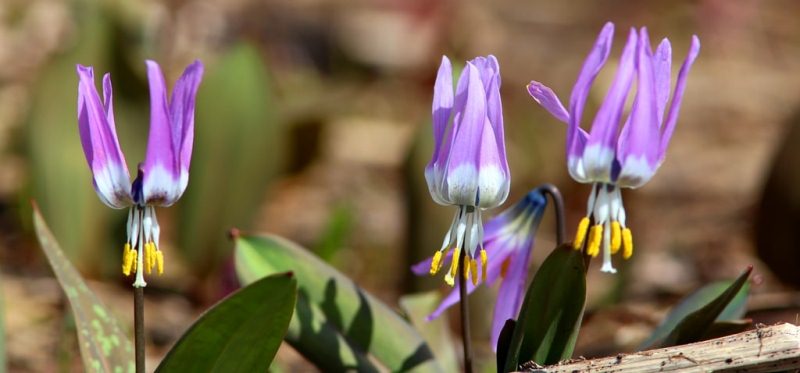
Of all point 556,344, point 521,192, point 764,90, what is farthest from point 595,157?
point 764,90

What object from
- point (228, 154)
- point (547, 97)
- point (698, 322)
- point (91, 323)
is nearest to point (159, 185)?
point (91, 323)

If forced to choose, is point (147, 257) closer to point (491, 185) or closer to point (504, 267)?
point (491, 185)

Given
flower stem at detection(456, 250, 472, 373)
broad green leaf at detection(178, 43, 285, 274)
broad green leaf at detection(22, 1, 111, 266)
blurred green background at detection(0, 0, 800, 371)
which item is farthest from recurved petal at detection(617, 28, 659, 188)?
broad green leaf at detection(22, 1, 111, 266)

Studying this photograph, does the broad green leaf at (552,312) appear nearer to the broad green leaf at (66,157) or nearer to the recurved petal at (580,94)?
the recurved petal at (580,94)

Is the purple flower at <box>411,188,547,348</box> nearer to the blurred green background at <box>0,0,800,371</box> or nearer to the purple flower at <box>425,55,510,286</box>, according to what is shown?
the purple flower at <box>425,55,510,286</box>

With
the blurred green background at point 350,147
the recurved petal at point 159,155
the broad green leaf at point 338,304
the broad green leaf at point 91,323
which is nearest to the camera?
the recurved petal at point 159,155

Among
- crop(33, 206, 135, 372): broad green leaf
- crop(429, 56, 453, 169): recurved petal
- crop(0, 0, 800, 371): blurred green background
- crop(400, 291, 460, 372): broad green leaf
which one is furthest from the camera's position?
crop(0, 0, 800, 371): blurred green background

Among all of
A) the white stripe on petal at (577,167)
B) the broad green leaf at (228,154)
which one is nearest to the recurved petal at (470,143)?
the white stripe on petal at (577,167)
